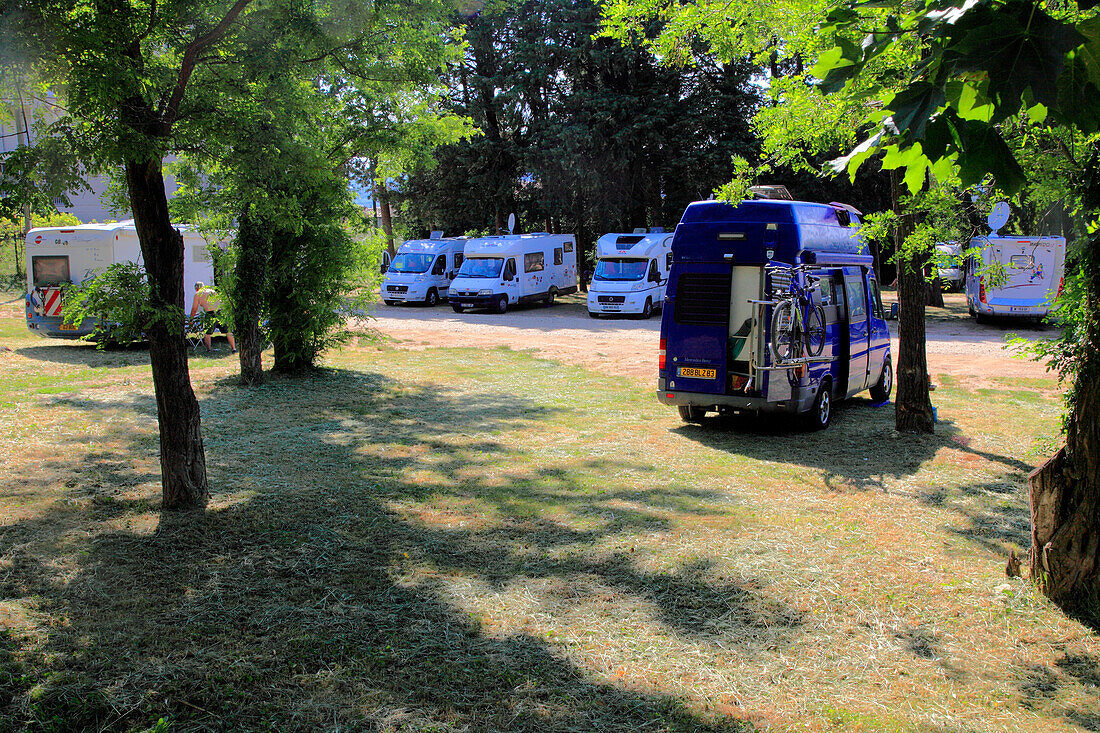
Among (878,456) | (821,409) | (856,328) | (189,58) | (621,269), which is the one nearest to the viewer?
(189,58)

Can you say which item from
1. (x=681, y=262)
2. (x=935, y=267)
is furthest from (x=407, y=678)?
(x=681, y=262)

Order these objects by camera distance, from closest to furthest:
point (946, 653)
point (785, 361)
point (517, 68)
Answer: point (946, 653) < point (785, 361) < point (517, 68)

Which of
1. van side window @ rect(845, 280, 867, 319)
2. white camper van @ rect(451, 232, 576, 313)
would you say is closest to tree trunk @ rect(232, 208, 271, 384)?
van side window @ rect(845, 280, 867, 319)

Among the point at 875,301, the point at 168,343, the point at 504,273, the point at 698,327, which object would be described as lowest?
the point at 698,327

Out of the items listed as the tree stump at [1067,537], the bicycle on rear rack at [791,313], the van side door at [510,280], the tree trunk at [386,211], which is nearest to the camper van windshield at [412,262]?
the tree trunk at [386,211]

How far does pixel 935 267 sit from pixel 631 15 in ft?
17.1

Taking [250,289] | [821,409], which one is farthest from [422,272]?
[821,409]

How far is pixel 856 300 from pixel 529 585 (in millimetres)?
7423

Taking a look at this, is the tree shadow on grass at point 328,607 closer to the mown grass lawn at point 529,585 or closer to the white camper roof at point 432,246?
the mown grass lawn at point 529,585

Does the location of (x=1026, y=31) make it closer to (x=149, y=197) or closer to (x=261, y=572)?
(x=261, y=572)

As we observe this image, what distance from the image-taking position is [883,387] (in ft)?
39.2

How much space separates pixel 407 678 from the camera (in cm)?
389

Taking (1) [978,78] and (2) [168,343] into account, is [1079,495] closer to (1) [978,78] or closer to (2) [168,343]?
(1) [978,78]

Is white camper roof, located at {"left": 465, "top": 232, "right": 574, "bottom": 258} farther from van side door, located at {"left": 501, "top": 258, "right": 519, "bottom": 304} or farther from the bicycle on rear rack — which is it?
the bicycle on rear rack
